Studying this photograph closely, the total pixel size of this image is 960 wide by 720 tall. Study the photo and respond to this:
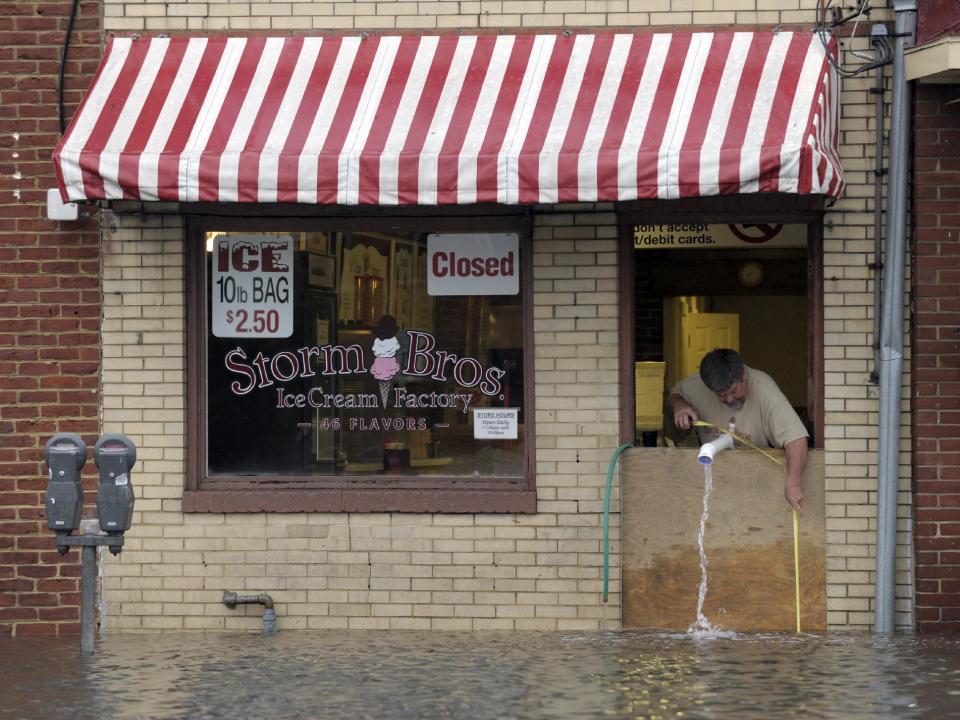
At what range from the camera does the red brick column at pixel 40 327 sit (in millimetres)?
10023

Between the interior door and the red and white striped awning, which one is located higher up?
the red and white striped awning

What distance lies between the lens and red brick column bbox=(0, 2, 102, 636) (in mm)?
10023

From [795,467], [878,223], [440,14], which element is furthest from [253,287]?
[878,223]

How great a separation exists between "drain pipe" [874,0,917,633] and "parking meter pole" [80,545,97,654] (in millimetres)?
4586

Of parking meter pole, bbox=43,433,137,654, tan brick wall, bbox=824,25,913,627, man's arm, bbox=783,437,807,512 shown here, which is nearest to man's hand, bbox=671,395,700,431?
man's arm, bbox=783,437,807,512

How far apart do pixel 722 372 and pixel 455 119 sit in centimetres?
222

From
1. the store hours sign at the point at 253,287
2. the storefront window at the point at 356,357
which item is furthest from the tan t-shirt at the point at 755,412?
the store hours sign at the point at 253,287

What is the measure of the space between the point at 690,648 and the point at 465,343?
92.8 inches

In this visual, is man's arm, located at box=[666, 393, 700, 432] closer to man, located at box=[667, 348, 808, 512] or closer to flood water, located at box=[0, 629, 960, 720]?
man, located at box=[667, 348, 808, 512]

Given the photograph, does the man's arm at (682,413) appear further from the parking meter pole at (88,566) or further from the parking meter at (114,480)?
the parking meter pole at (88,566)

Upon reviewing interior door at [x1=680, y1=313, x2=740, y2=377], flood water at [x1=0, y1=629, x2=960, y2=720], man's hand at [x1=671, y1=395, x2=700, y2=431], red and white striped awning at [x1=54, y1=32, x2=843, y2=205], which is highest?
red and white striped awning at [x1=54, y1=32, x2=843, y2=205]

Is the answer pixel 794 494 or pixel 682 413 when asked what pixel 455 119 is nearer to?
pixel 682 413

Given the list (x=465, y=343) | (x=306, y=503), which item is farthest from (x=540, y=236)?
(x=306, y=503)

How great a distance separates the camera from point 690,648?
9.21 meters
